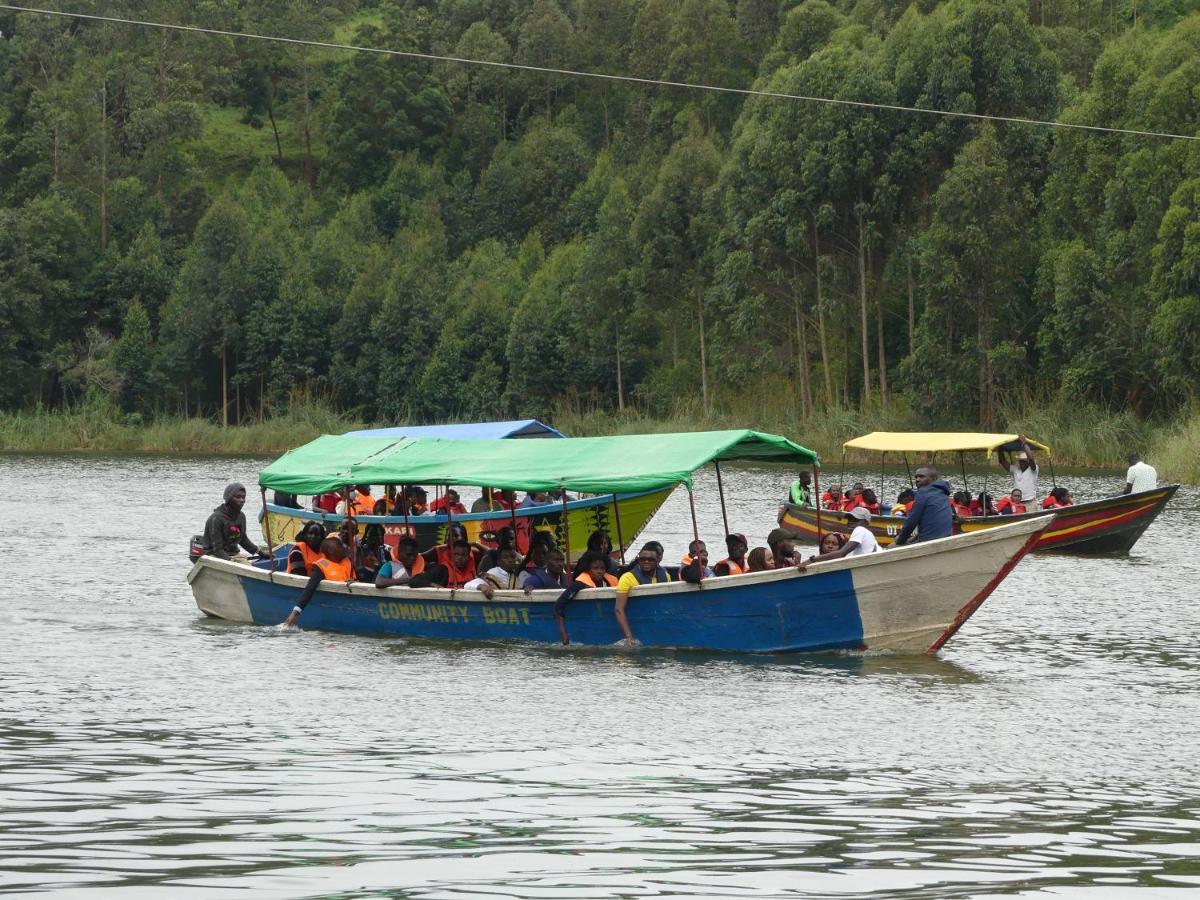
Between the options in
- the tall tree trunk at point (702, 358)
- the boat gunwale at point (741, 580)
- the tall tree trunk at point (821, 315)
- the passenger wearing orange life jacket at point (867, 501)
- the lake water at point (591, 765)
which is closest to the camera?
the lake water at point (591, 765)

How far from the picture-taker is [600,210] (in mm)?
80375

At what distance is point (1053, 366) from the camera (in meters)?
60.2

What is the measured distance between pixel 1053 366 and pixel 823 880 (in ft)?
171

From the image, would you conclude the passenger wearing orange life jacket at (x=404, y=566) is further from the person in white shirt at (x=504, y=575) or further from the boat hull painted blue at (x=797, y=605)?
the person in white shirt at (x=504, y=575)

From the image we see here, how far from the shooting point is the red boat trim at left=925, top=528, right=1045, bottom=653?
18.4m

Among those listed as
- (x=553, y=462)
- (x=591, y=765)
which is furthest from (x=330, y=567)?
(x=591, y=765)

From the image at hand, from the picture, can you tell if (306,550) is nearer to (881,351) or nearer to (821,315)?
(881,351)

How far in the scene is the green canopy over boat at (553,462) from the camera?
2019 centimetres

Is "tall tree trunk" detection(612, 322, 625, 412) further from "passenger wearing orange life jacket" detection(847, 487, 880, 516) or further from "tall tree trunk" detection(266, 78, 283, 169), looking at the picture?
"tall tree trunk" detection(266, 78, 283, 169)

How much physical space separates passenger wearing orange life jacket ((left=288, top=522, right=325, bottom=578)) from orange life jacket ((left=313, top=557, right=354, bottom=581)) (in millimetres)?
283

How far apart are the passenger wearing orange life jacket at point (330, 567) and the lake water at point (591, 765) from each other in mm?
359

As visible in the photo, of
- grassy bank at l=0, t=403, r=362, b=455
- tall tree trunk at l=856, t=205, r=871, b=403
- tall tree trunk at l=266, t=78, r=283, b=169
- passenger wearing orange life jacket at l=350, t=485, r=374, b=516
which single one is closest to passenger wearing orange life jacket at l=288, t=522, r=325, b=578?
passenger wearing orange life jacket at l=350, t=485, r=374, b=516

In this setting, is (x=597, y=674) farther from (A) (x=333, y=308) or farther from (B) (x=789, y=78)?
(A) (x=333, y=308)

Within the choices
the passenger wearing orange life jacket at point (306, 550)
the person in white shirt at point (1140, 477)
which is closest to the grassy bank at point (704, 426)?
the person in white shirt at point (1140, 477)
